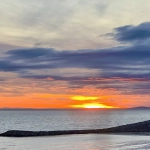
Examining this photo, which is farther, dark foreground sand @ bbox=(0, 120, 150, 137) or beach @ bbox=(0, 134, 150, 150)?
dark foreground sand @ bbox=(0, 120, 150, 137)

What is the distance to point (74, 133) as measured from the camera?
74312 millimetres

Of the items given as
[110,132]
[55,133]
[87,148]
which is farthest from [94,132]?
[87,148]

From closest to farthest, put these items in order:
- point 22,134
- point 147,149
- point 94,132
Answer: point 147,149 → point 22,134 → point 94,132

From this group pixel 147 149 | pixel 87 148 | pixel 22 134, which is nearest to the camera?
pixel 147 149

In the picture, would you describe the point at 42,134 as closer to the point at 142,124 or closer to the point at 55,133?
the point at 55,133

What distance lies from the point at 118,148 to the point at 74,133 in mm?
30630

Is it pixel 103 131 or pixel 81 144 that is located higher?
pixel 103 131

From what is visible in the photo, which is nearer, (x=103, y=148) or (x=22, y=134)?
(x=103, y=148)

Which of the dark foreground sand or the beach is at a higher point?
the dark foreground sand

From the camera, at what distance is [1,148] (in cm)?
4709

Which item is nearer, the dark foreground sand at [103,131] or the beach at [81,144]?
the beach at [81,144]

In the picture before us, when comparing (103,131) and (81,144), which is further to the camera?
(103,131)

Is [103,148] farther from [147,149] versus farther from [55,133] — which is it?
[55,133]

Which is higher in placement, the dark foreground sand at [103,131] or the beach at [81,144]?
the dark foreground sand at [103,131]
